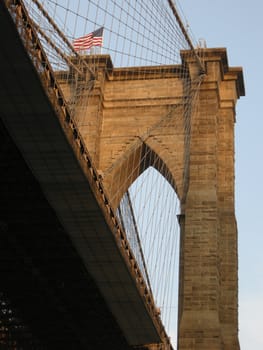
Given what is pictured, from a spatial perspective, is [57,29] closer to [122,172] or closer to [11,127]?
[122,172]

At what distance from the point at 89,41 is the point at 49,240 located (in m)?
10.6

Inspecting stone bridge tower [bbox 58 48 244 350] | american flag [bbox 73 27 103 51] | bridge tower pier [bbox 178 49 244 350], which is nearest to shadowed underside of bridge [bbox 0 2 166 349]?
bridge tower pier [bbox 178 49 244 350]

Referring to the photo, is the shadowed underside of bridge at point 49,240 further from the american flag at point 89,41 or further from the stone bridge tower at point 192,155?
the american flag at point 89,41

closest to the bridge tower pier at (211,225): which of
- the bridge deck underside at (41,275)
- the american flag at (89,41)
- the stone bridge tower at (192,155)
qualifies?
the stone bridge tower at (192,155)

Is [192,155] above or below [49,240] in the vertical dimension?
above

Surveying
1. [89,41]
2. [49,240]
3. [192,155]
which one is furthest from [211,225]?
[49,240]

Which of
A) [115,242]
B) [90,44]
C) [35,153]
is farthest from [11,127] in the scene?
[90,44]

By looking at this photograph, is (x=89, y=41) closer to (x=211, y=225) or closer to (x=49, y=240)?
(x=211, y=225)

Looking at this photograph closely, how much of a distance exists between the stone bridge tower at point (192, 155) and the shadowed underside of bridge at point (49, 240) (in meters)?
2.86

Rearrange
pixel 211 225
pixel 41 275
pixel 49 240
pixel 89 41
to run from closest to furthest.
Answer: pixel 49 240 → pixel 41 275 → pixel 211 225 → pixel 89 41

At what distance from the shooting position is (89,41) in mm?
35250

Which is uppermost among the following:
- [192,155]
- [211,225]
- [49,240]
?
[192,155]

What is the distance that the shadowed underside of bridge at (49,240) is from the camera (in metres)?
20.9

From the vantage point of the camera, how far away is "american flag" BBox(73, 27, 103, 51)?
35.2 metres
